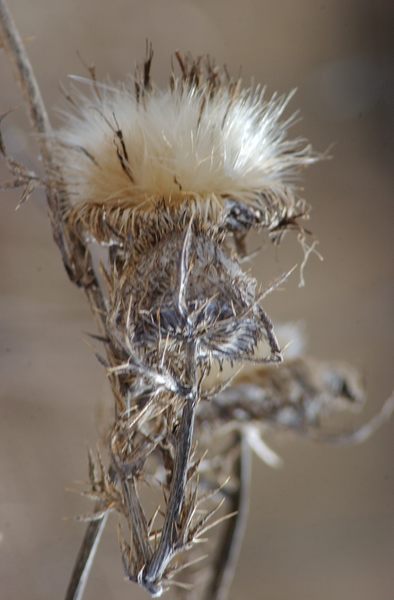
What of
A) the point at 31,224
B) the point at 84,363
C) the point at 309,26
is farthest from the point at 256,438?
the point at 309,26

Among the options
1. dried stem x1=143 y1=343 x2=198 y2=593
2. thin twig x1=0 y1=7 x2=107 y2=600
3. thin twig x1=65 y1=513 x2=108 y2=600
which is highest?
thin twig x1=0 y1=7 x2=107 y2=600

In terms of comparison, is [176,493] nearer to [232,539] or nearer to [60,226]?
[60,226]

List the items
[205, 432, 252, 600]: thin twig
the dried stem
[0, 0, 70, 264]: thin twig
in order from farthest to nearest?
[205, 432, 252, 600]: thin twig, [0, 0, 70, 264]: thin twig, the dried stem

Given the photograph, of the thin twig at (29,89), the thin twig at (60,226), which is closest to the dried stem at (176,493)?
the thin twig at (60,226)

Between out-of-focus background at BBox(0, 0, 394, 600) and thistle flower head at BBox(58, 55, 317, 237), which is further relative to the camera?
out-of-focus background at BBox(0, 0, 394, 600)

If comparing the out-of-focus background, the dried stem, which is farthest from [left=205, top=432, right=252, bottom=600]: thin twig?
the dried stem

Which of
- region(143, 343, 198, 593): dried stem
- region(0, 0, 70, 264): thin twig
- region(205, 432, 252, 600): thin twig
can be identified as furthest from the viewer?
region(205, 432, 252, 600): thin twig

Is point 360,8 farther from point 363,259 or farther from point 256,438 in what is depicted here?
point 256,438

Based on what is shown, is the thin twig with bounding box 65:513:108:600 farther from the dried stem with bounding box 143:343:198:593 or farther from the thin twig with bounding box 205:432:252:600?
the thin twig with bounding box 205:432:252:600
